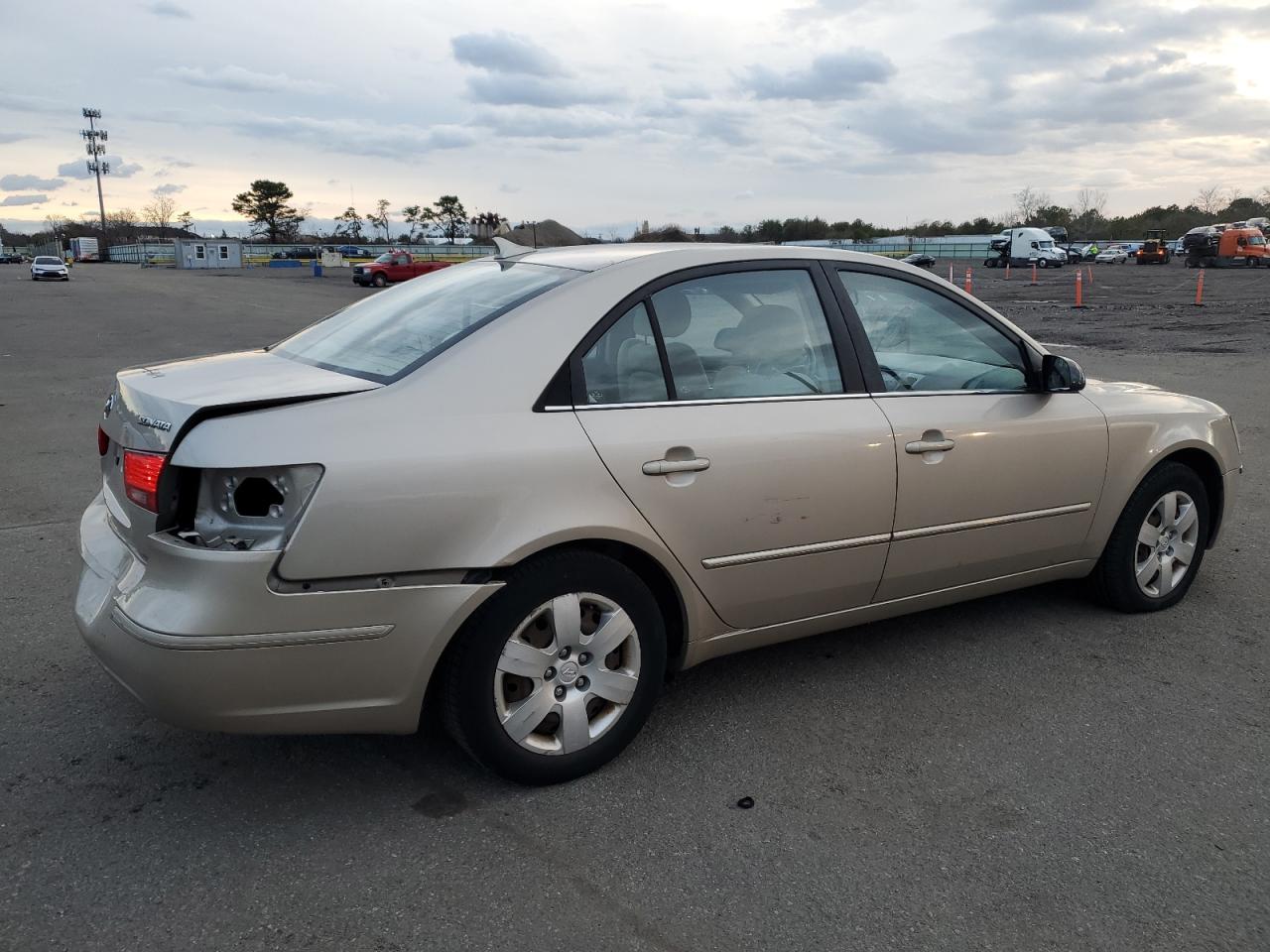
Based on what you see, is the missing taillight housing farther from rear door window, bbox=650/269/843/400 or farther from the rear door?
rear door window, bbox=650/269/843/400

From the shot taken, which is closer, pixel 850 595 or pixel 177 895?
pixel 177 895

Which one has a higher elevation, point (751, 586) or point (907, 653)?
point (751, 586)

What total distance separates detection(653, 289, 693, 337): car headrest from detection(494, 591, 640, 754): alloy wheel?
36.2 inches

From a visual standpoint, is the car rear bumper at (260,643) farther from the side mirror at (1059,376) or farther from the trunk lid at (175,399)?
the side mirror at (1059,376)

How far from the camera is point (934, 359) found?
12.6 ft

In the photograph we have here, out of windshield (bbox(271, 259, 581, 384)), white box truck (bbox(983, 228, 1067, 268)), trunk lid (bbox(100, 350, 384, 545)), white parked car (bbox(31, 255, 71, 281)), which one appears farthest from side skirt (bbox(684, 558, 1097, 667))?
white box truck (bbox(983, 228, 1067, 268))

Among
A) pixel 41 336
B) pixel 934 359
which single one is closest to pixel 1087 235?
pixel 41 336

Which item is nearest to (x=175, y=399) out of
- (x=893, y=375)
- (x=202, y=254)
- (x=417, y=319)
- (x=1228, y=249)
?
(x=417, y=319)

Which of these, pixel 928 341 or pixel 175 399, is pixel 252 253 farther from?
A: pixel 175 399

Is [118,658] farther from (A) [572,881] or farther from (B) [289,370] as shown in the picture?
(A) [572,881]

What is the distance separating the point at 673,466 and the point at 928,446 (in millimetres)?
1067

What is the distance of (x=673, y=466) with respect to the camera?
3014mm

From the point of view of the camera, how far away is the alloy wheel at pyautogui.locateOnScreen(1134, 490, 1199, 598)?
4340 mm

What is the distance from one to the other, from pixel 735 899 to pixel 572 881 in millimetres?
415
